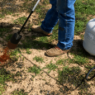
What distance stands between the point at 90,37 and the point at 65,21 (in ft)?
1.98

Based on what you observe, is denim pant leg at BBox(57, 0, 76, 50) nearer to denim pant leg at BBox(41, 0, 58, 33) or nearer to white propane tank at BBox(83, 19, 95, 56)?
white propane tank at BBox(83, 19, 95, 56)

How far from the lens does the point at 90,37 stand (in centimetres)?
239

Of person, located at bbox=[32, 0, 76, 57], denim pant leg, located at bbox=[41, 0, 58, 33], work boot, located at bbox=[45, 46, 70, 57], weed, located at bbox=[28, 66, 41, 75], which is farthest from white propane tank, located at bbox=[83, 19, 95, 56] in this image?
weed, located at bbox=[28, 66, 41, 75]

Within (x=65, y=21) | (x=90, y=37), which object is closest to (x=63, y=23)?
(x=65, y=21)

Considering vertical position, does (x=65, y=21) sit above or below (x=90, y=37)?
above

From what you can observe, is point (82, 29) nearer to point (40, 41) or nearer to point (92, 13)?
point (92, 13)

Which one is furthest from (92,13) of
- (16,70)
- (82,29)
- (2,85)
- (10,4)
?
(2,85)

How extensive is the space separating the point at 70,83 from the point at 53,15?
1.47 metres

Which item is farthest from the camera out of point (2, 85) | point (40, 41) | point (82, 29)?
point (82, 29)

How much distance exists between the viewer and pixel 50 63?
8.19 ft

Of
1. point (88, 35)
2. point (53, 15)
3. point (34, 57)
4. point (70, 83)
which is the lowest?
point (70, 83)

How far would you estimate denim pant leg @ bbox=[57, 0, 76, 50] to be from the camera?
2061 mm

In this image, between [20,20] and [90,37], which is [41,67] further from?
[20,20]

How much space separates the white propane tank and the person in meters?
0.31
